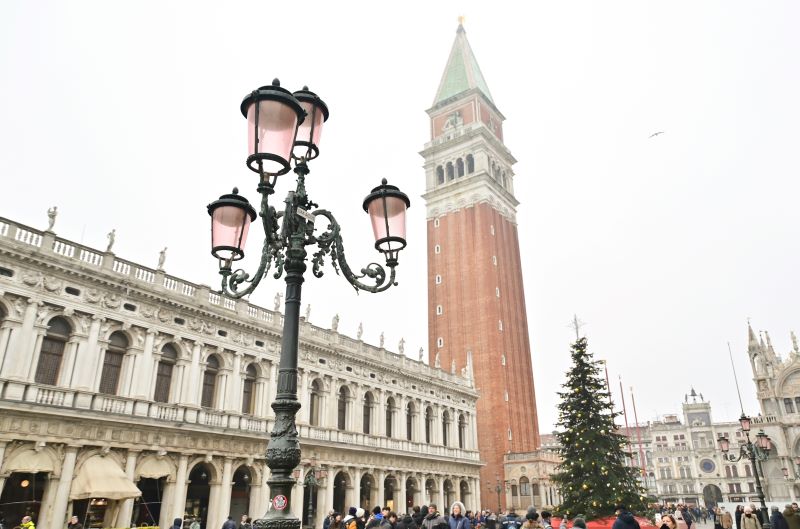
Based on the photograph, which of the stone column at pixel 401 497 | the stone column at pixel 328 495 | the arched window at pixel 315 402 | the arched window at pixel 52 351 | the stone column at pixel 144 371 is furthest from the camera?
the stone column at pixel 401 497

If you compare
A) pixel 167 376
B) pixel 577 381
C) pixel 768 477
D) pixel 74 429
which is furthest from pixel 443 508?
pixel 768 477

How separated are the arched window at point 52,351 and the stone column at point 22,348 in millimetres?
652

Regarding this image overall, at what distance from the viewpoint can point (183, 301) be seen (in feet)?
81.8

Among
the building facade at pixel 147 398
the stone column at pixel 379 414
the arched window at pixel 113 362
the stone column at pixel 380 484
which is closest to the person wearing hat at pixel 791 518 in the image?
the building facade at pixel 147 398

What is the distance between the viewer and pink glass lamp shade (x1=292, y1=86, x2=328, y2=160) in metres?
7.88

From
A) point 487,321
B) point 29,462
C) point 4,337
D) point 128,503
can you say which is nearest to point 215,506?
point 128,503

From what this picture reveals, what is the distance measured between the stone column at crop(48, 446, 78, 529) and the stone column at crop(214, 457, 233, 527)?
617cm

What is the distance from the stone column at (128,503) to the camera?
20453 millimetres

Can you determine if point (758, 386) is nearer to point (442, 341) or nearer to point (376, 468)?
point (442, 341)

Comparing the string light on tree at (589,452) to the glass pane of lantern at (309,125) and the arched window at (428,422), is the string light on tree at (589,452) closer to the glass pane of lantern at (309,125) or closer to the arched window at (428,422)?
the arched window at (428,422)

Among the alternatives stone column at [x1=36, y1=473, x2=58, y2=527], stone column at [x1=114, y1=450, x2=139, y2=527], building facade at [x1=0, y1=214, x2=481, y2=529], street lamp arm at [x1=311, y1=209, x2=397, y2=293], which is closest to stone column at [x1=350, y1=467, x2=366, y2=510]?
building facade at [x1=0, y1=214, x2=481, y2=529]

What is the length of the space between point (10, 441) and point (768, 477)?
61.5 metres

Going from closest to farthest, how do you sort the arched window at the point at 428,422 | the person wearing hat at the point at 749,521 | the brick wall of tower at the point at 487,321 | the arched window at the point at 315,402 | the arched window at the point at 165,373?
the person wearing hat at the point at 749,521 < the arched window at the point at 165,373 < the arched window at the point at 315,402 < the arched window at the point at 428,422 < the brick wall of tower at the point at 487,321

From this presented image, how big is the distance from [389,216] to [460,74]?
63.1 m
